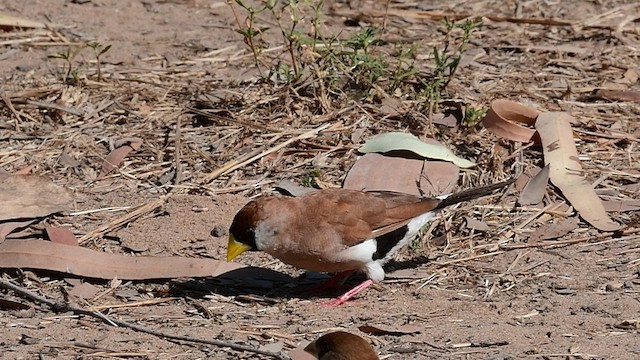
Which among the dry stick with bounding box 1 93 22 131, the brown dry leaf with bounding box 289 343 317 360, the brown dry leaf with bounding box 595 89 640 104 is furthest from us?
the brown dry leaf with bounding box 595 89 640 104

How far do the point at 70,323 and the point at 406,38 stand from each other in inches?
207

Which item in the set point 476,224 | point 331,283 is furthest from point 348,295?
point 476,224

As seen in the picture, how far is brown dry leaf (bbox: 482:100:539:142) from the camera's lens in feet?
29.1

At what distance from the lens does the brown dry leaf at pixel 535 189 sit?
27.2ft

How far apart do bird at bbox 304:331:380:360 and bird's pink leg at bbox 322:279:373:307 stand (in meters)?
1.60

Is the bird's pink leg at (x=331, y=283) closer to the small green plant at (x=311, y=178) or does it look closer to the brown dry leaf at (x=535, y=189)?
the small green plant at (x=311, y=178)

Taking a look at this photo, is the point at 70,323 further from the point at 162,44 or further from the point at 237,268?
the point at 162,44

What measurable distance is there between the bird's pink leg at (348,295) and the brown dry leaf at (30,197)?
206cm

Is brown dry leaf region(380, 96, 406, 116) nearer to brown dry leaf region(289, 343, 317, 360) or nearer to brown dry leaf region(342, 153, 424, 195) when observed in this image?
brown dry leaf region(342, 153, 424, 195)

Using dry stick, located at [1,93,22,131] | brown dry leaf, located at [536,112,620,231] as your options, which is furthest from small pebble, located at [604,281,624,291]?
dry stick, located at [1,93,22,131]

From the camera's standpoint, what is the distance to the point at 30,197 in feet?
26.7

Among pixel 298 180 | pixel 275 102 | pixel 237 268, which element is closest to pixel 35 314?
pixel 237 268

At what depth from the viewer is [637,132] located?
9195mm

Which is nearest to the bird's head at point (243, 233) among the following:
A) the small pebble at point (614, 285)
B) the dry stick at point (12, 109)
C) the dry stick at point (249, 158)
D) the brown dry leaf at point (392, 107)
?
the dry stick at point (249, 158)
